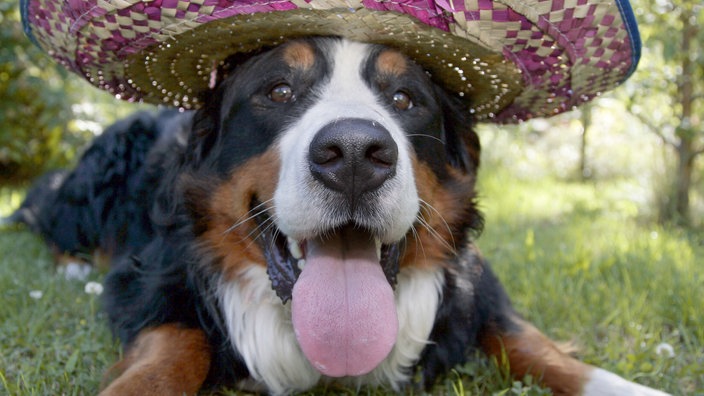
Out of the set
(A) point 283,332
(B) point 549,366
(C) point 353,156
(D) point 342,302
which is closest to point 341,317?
(D) point 342,302

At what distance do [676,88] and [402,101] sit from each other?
128 inches

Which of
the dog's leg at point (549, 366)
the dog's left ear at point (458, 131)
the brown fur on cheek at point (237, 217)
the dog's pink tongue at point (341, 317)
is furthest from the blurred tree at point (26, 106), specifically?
the dog's leg at point (549, 366)

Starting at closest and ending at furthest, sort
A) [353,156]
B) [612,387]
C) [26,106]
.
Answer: [353,156], [612,387], [26,106]

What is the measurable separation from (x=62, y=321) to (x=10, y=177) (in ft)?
14.5

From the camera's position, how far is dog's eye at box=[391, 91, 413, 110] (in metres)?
2.40

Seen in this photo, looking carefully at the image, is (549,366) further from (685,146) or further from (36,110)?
(36,110)

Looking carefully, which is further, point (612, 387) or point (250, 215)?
point (250, 215)

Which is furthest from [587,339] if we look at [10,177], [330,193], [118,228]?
[10,177]

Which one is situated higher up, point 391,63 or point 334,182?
point 391,63

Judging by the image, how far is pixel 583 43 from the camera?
224 cm

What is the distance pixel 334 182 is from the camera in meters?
1.98

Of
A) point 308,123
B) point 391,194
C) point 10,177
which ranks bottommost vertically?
point 10,177

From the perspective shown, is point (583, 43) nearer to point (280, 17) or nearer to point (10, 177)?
point (280, 17)

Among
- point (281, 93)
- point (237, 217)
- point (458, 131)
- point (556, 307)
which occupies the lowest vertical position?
point (556, 307)
